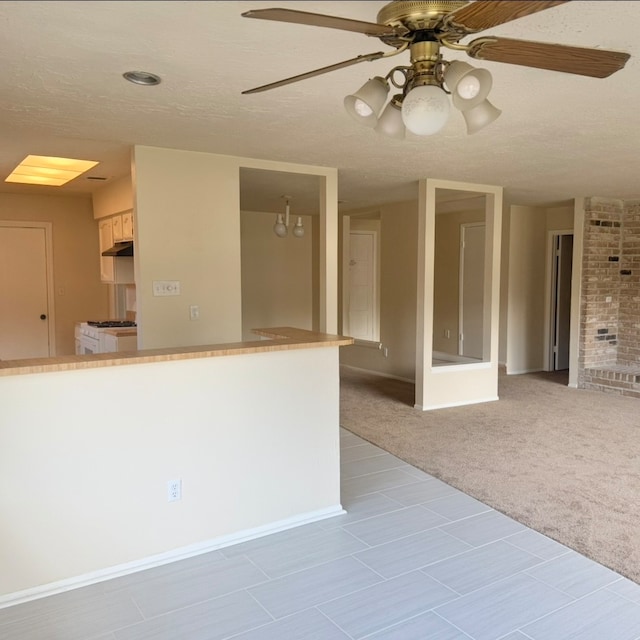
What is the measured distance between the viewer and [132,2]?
1732mm

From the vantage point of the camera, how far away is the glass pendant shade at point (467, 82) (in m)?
1.64

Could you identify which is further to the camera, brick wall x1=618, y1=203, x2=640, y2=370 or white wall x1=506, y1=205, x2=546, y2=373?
white wall x1=506, y1=205, x2=546, y2=373

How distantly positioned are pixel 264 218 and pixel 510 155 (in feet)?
14.0

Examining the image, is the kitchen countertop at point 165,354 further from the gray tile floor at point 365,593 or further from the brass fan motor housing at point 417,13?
the brass fan motor housing at point 417,13

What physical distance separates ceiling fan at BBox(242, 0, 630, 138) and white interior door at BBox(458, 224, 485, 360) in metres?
5.66

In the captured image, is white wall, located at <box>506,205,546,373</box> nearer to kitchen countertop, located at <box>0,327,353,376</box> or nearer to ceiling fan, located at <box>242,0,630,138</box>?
kitchen countertop, located at <box>0,327,353,376</box>

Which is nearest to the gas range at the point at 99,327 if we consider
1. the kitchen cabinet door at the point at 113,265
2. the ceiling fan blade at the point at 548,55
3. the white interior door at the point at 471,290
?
the kitchen cabinet door at the point at 113,265

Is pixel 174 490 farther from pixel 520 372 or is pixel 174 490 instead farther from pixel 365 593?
pixel 520 372

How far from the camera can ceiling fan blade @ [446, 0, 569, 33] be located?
134cm

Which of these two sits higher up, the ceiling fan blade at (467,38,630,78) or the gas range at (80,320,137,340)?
the ceiling fan blade at (467,38,630,78)

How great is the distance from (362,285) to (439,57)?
6.34 metres

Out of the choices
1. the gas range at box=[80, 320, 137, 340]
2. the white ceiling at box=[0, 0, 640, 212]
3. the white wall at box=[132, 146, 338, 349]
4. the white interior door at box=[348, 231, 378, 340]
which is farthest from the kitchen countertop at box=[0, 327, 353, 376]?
the white interior door at box=[348, 231, 378, 340]

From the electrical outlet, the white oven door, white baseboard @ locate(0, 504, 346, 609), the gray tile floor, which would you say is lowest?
the gray tile floor

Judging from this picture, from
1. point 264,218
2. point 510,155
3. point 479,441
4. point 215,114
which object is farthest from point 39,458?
point 264,218
